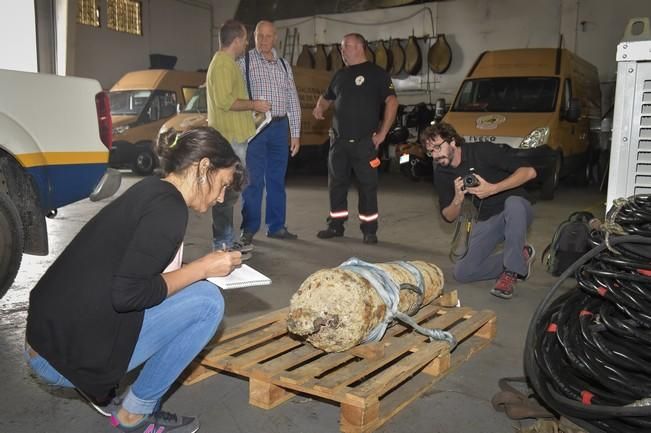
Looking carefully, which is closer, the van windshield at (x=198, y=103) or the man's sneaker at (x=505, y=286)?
the man's sneaker at (x=505, y=286)

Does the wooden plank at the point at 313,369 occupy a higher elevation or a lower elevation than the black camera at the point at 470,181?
lower

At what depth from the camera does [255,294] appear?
4270mm

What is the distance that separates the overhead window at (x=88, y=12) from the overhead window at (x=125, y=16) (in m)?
0.37

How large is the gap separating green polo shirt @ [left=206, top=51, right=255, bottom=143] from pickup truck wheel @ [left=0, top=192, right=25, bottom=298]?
1850 mm

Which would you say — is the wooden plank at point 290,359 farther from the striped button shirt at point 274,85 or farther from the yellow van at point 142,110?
the yellow van at point 142,110

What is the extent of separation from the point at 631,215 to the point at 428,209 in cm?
598

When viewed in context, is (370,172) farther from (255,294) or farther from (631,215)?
(631,215)

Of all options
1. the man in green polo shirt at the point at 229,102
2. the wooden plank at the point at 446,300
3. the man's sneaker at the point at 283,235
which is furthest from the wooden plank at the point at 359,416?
the man's sneaker at the point at 283,235

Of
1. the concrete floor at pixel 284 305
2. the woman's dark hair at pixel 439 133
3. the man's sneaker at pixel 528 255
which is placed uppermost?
the woman's dark hair at pixel 439 133

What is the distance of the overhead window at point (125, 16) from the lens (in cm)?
1695

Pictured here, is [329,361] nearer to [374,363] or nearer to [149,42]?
[374,363]

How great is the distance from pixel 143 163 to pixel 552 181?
7.81m

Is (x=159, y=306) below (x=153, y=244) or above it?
below

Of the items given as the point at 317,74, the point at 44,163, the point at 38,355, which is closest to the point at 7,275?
the point at 44,163
